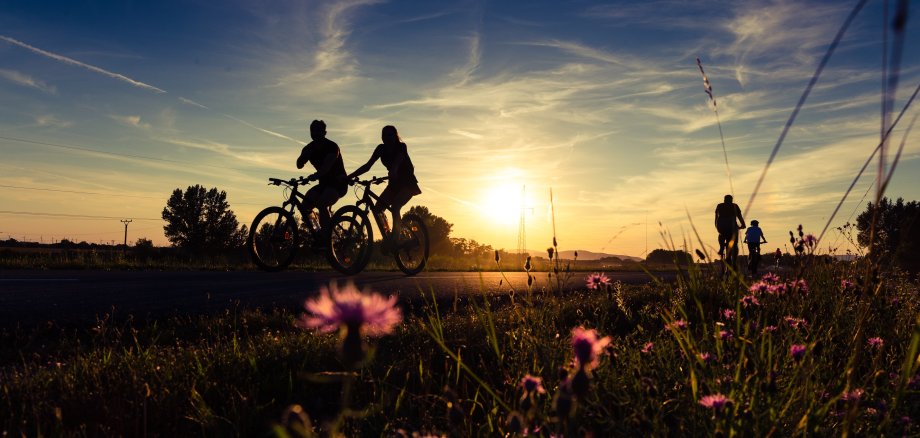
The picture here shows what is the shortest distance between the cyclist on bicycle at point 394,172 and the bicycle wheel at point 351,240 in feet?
1.31

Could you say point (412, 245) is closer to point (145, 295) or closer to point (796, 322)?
point (145, 295)

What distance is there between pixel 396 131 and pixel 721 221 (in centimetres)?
841

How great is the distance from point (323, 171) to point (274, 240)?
1431 mm

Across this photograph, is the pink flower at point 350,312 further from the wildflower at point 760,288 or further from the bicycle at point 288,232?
the bicycle at point 288,232

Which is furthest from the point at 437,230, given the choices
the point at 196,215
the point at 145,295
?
the point at 145,295

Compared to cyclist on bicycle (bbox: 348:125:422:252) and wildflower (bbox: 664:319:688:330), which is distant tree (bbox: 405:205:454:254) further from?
wildflower (bbox: 664:319:688:330)

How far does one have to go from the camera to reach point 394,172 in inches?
378

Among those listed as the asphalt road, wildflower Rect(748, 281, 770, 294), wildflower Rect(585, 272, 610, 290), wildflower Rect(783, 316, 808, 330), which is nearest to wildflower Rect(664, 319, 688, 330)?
wildflower Rect(585, 272, 610, 290)

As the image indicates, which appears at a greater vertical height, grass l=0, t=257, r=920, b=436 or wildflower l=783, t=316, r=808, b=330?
wildflower l=783, t=316, r=808, b=330

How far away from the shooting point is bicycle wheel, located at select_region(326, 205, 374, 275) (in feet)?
32.1

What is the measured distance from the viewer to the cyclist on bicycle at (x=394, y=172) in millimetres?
9602

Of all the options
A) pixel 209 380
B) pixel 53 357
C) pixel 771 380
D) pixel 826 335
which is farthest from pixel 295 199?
pixel 771 380

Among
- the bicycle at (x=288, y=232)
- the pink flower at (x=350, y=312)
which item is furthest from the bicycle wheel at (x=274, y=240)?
the pink flower at (x=350, y=312)

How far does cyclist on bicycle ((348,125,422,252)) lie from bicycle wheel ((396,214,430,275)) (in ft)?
1.65
